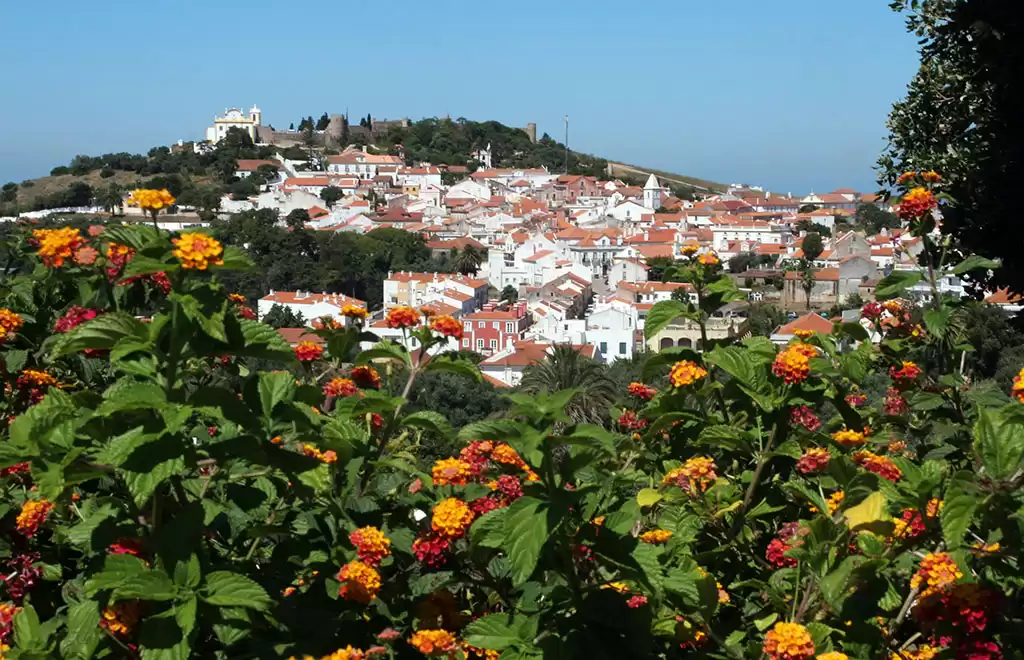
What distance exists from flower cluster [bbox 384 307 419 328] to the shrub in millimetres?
14

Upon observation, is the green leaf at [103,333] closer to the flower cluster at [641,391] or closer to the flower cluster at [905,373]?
the flower cluster at [641,391]

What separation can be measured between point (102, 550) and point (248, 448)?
32cm

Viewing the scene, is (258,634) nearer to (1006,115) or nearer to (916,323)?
(916,323)

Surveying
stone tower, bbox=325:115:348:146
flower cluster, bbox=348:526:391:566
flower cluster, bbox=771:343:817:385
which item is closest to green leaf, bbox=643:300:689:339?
flower cluster, bbox=771:343:817:385

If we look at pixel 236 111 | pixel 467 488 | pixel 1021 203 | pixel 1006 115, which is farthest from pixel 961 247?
pixel 236 111

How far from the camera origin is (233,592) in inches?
63.8

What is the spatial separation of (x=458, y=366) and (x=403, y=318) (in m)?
0.31

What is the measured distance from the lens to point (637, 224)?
7644 cm

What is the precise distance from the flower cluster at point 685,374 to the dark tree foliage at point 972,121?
137 inches

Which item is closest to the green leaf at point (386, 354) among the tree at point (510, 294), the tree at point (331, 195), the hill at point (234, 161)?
the tree at point (510, 294)

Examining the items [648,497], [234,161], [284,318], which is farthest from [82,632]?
[234,161]

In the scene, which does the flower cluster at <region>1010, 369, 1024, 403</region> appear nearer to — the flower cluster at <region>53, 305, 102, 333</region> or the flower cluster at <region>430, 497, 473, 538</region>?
the flower cluster at <region>430, 497, 473, 538</region>

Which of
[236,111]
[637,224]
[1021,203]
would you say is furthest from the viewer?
[236,111]

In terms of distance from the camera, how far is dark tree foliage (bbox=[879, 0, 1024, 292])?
19.4 feet
